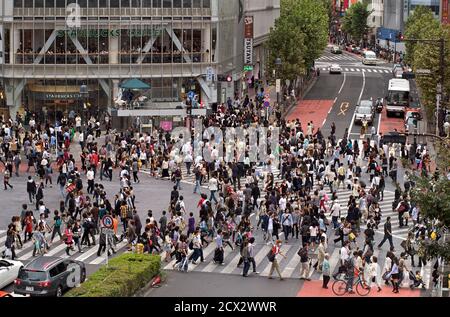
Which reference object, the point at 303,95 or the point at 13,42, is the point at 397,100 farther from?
the point at 13,42

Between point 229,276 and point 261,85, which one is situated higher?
point 261,85

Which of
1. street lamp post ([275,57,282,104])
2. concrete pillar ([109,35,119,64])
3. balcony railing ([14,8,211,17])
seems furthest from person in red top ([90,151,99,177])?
street lamp post ([275,57,282,104])

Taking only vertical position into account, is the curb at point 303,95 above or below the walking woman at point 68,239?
above

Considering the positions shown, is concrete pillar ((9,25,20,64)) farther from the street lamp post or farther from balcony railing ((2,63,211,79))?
the street lamp post

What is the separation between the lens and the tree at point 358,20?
15038cm

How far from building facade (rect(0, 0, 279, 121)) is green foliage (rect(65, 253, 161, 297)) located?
3500 centimetres

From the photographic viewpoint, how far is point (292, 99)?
261 ft

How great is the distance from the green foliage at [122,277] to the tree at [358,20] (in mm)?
124309

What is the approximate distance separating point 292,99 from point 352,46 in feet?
246

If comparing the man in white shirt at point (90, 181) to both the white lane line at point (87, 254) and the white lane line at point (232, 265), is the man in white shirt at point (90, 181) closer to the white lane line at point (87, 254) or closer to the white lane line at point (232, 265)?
the white lane line at point (87, 254)

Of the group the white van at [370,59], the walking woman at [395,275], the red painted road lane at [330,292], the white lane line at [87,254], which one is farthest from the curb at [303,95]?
the walking woman at [395,275]

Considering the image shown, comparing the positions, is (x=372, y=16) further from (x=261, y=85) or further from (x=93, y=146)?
(x=93, y=146)

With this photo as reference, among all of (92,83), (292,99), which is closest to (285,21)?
(292,99)
